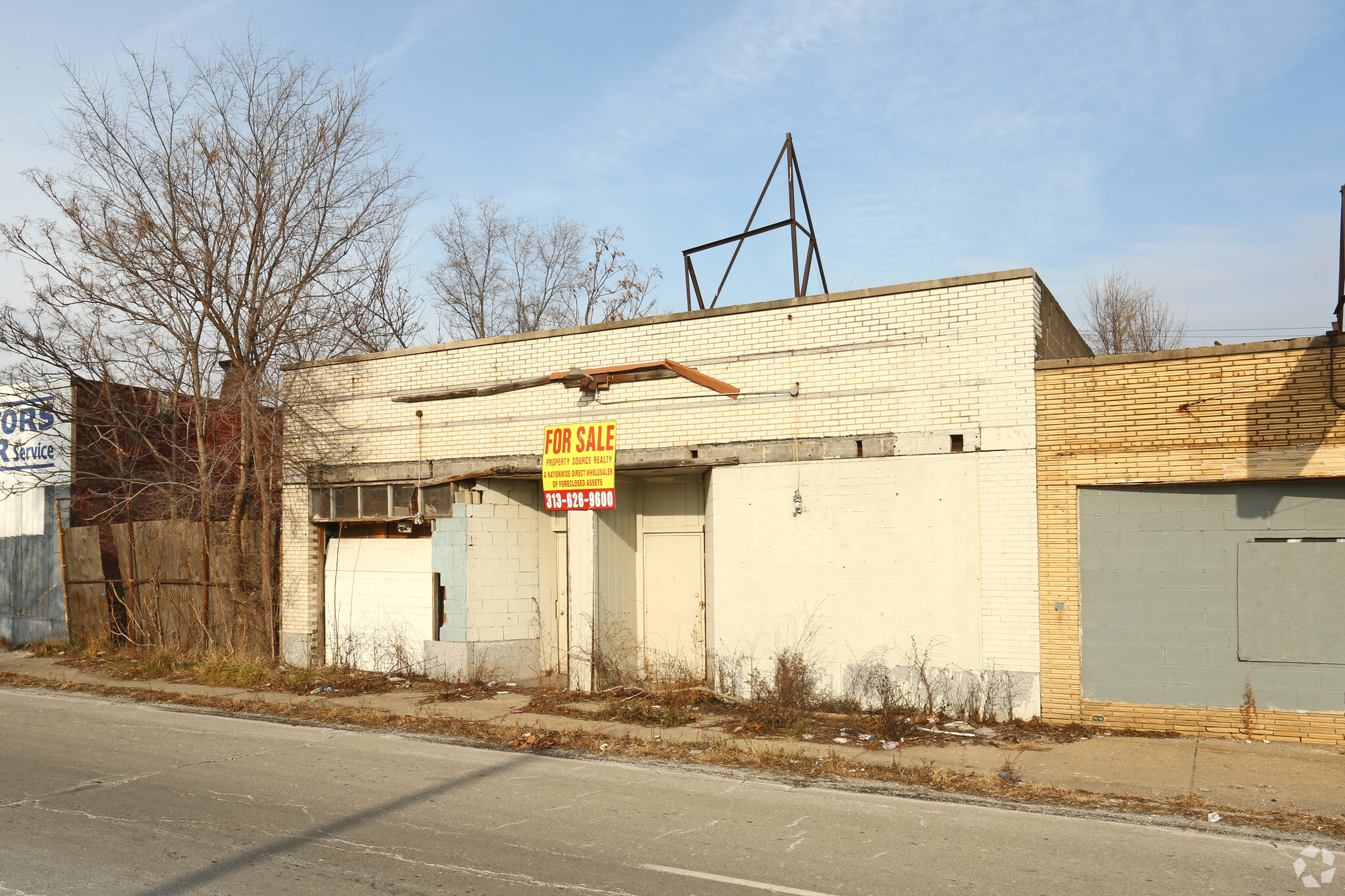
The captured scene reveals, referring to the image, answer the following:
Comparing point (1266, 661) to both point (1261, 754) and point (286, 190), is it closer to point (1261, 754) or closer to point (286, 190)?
point (1261, 754)

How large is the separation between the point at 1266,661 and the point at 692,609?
6.68 m

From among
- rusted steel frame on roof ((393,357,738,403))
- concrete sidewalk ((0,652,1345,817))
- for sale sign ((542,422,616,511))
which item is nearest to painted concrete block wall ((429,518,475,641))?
for sale sign ((542,422,616,511))

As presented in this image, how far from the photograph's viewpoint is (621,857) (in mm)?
5855

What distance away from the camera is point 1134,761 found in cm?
838

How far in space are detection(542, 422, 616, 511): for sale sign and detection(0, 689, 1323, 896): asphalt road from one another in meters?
4.13

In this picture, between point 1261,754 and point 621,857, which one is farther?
point 1261,754

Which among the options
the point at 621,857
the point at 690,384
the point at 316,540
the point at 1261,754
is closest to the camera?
the point at 621,857

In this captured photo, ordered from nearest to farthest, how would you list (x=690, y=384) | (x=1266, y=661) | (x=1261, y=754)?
(x=1261, y=754), (x=1266, y=661), (x=690, y=384)

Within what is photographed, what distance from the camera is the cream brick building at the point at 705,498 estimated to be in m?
10.2

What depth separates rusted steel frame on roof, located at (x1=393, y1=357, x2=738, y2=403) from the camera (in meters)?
11.7

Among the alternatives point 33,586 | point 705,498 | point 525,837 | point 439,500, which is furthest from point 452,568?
point 33,586

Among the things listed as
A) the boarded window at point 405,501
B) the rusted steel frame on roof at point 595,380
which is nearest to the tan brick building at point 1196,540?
the rusted steel frame on roof at point 595,380

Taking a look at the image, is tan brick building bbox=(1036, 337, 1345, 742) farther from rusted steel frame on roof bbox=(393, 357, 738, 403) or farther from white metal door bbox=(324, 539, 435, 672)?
white metal door bbox=(324, 539, 435, 672)

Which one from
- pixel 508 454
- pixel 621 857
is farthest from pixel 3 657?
pixel 621 857
